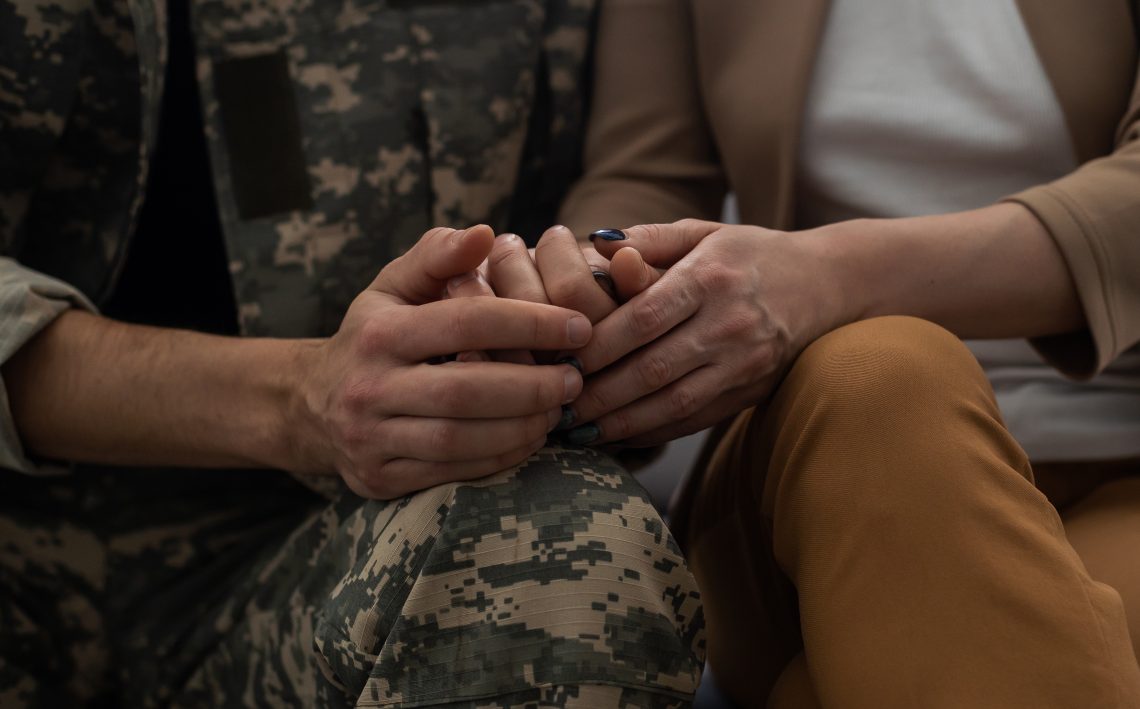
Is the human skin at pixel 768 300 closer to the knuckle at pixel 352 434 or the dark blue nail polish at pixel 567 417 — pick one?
the dark blue nail polish at pixel 567 417

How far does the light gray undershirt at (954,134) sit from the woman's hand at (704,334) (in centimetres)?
25

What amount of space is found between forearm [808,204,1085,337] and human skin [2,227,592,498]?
0.73 ft

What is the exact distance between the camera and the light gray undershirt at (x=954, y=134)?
33.1 inches

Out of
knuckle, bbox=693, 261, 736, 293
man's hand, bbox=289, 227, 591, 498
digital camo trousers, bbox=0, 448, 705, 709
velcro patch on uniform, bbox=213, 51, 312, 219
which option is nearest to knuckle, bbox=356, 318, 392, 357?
man's hand, bbox=289, 227, 591, 498

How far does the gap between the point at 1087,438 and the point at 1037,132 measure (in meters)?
0.26

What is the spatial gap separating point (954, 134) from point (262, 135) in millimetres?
616

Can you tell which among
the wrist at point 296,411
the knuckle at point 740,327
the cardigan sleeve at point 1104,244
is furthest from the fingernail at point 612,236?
the cardigan sleeve at point 1104,244

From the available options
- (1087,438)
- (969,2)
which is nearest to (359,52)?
(969,2)

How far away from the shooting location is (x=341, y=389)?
66 centimetres

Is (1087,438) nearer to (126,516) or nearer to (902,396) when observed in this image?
(902,396)

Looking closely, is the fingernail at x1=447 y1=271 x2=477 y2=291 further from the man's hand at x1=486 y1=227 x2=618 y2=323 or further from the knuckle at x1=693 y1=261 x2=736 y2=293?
the knuckle at x1=693 y1=261 x2=736 y2=293

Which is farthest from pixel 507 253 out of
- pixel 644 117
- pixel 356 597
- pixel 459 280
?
pixel 644 117

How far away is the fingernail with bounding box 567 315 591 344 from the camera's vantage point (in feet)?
2.10

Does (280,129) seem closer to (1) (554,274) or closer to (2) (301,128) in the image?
(2) (301,128)
